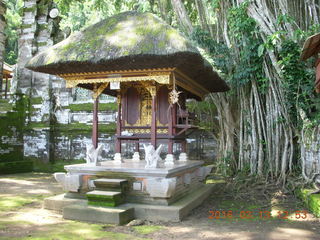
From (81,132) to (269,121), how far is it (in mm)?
6564

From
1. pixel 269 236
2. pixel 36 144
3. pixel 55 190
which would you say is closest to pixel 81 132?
pixel 36 144

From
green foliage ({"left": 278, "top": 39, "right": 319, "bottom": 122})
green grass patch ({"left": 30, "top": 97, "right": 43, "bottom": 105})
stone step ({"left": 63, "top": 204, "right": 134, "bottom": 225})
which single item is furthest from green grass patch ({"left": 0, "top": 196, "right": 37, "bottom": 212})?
green grass patch ({"left": 30, "top": 97, "right": 43, "bottom": 105})

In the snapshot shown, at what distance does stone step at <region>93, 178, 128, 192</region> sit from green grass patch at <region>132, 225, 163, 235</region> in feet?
2.69

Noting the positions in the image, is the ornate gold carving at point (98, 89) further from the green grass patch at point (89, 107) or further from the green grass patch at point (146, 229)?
the green grass patch at point (89, 107)

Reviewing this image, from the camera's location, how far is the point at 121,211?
482 cm

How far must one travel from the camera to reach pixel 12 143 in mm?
11375

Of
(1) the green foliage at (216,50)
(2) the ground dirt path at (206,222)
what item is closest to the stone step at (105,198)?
(2) the ground dirt path at (206,222)

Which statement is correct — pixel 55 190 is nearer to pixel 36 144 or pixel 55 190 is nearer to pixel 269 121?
pixel 36 144

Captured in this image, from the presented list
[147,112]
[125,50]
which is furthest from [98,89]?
[125,50]

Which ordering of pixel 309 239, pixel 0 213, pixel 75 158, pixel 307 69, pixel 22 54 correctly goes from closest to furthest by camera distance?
1. pixel 309 239
2. pixel 0 213
3. pixel 307 69
4. pixel 75 158
5. pixel 22 54

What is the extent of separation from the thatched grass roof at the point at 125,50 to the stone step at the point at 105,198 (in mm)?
2206

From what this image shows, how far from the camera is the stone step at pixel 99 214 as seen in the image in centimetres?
478

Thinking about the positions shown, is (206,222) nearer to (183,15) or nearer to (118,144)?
(118,144)

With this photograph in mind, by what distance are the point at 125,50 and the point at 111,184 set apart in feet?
7.41
